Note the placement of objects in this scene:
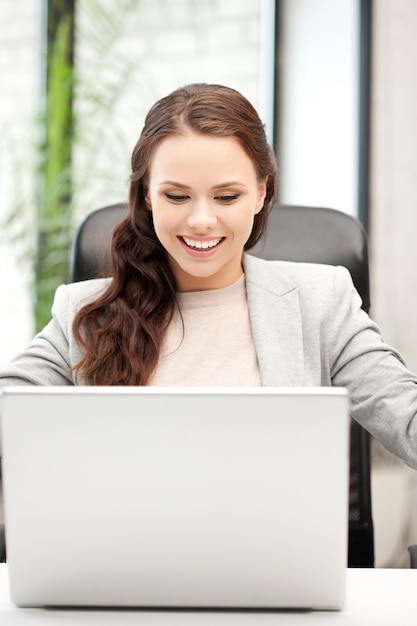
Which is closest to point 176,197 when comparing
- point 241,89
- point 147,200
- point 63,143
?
point 147,200

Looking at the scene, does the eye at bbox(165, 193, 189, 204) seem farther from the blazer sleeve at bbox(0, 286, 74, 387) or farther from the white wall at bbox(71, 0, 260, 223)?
the white wall at bbox(71, 0, 260, 223)

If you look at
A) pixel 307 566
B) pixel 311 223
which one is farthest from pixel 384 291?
pixel 307 566

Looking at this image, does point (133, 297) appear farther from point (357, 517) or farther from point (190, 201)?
point (357, 517)

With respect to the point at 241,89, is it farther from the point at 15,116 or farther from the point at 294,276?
the point at 294,276

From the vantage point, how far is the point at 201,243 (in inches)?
52.7

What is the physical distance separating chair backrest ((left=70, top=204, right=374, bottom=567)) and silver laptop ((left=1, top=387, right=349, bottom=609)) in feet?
2.44

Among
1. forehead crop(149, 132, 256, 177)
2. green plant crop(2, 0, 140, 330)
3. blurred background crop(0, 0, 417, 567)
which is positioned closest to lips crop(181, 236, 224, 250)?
forehead crop(149, 132, 256, 177)

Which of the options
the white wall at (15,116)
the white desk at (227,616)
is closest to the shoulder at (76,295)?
the white desk at (227,616)

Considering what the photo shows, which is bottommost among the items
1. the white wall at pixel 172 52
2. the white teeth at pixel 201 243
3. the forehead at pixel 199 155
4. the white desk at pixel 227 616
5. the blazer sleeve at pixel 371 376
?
the white desk at pixel 227 616

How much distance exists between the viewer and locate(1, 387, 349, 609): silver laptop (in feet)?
2.34

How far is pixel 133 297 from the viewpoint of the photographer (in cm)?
149

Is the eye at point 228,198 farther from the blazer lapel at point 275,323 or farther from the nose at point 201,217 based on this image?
the blazer lapel at point 275,323

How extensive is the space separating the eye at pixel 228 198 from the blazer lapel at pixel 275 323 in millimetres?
199

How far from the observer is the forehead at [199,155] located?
50.5 inches
